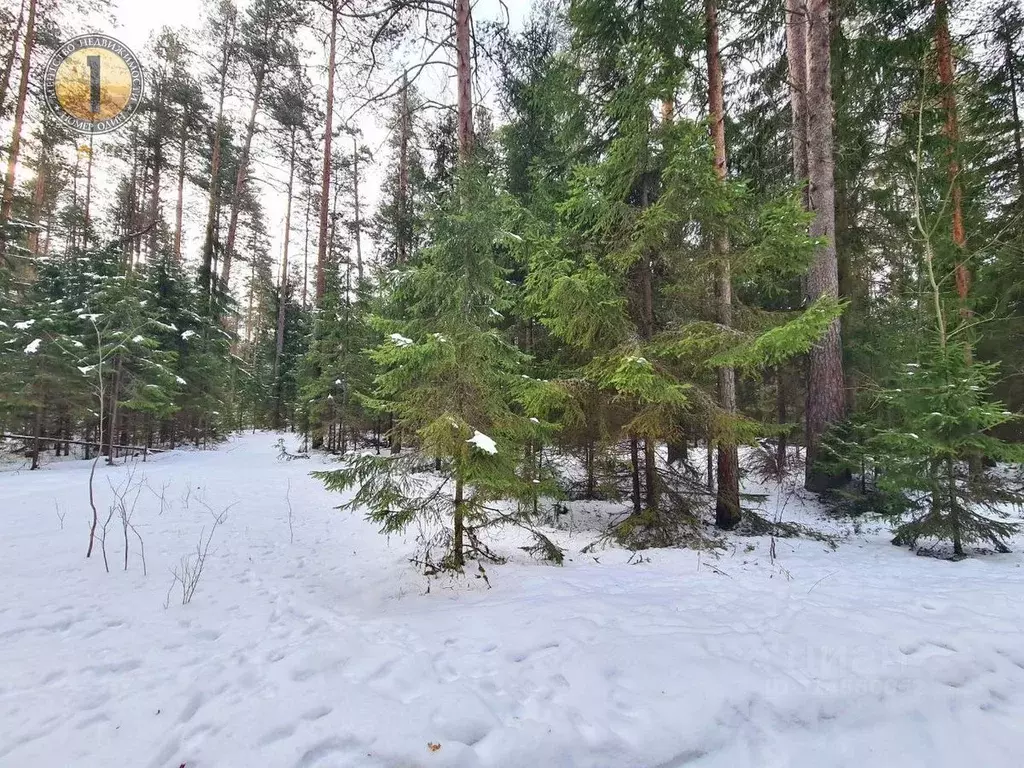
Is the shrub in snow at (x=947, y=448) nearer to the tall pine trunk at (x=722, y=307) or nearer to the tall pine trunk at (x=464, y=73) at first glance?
the tall pine trunk at (x=722, y=307)

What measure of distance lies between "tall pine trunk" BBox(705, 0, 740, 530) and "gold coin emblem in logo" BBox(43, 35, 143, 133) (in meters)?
13.5

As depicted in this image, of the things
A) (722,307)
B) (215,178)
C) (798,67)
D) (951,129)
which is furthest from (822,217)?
(215,178)

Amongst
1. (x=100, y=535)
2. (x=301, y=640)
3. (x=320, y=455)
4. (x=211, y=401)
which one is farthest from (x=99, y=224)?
(x=301, y=640)

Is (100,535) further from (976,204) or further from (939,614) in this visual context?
(976,204)

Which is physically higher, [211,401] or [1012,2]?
[1012,2]

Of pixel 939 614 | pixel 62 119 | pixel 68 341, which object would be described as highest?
pixel 62 119

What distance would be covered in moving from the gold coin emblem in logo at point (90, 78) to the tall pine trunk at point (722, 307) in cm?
1351

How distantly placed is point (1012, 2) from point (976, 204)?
3872 millimetres

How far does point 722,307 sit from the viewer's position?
5637mm

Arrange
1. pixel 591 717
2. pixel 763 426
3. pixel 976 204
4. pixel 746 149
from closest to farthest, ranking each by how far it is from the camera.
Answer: pixel 591 717 < pixel 763 426 < pixel 746 149 < pixel 976 204

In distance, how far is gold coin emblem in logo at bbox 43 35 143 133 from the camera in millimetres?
10094

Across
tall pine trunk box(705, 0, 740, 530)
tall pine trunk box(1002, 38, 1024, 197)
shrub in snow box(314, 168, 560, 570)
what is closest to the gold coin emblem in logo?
shrub in snow box(314, 168, 560, 570)

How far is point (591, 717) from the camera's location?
2215 millimetres

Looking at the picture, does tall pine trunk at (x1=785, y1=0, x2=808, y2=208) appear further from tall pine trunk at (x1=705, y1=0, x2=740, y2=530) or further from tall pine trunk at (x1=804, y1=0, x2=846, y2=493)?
tall pine trunk at (x1=705, y1=0, x2=740, y2=530)
